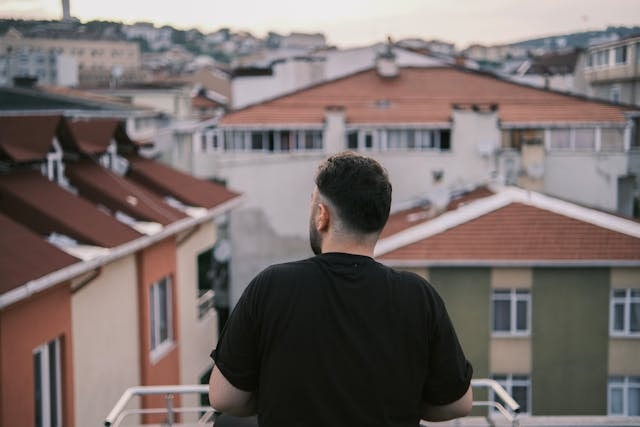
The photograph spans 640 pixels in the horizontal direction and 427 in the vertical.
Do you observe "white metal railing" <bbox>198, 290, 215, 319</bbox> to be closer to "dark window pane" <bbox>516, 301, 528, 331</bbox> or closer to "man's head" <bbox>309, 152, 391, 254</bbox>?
"dark window pane" <bbox>516, 301, 528, 331</bbox>

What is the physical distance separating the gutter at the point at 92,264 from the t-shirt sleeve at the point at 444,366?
5.02 meters

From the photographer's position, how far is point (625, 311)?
14.8 m

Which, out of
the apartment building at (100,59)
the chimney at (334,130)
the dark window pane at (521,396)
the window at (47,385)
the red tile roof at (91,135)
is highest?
the apartment building at (100,59)

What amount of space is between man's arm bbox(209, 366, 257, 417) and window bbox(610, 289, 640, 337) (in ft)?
42.6

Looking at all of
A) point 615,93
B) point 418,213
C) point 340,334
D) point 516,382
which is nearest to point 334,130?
point 418,213

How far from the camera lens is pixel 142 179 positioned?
1405 centimetres

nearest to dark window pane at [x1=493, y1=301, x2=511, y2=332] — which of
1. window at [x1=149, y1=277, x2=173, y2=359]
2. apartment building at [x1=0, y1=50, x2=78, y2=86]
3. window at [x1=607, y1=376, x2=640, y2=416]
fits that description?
window at [x1=607, y1=376, x2=640, y2=416]

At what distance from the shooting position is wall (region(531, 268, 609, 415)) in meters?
14.6

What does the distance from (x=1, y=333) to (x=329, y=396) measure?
554 cm

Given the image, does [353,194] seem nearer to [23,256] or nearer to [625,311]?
[23,256]

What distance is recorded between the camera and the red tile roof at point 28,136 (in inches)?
398

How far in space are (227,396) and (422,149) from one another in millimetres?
26385

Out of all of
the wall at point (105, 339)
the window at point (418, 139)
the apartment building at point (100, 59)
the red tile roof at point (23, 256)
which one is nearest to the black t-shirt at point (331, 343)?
the red tile roof at point (23, 256)

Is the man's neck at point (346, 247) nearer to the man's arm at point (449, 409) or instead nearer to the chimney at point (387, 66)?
the man's arm at point (449, 409)
